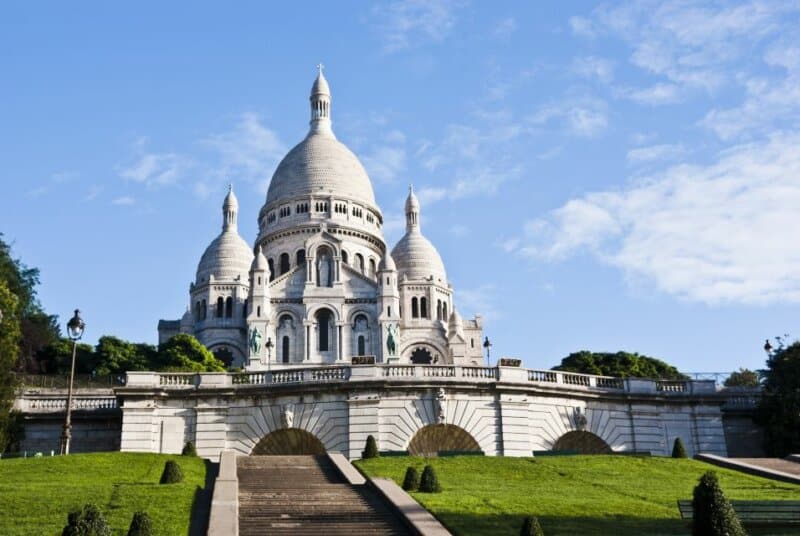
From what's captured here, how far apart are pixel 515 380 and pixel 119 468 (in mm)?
13999

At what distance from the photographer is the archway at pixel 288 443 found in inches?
1431

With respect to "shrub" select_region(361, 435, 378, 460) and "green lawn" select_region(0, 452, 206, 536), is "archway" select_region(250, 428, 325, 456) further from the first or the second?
"green lawn" select_region(0, 452, 206, 536)

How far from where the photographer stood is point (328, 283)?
103375mm

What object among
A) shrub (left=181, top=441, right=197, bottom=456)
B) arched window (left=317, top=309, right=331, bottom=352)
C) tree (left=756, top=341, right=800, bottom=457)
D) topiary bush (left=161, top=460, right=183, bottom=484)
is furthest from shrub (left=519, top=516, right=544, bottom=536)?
arched window (left=317, top=309, right=331, bottom=352)

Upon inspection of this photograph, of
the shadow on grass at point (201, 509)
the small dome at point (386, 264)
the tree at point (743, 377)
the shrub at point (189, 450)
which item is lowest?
the shadow on grass at point (201, 509)

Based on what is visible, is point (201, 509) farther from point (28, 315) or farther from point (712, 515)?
point (28, 315)

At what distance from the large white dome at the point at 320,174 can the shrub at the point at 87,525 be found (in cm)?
9522

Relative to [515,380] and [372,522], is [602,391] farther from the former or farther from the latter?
[372,522]

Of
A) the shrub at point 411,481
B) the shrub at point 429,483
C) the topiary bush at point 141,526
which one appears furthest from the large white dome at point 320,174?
the topiary bush at point 141,526

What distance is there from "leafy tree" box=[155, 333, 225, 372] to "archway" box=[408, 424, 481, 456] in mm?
39026

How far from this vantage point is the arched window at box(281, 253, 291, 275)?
10899cm

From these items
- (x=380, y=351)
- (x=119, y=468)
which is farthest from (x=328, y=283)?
(x=119, y=468)

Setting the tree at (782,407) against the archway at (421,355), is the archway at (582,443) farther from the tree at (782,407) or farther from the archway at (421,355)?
the archway at (421,355)

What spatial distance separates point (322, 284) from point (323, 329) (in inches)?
180
